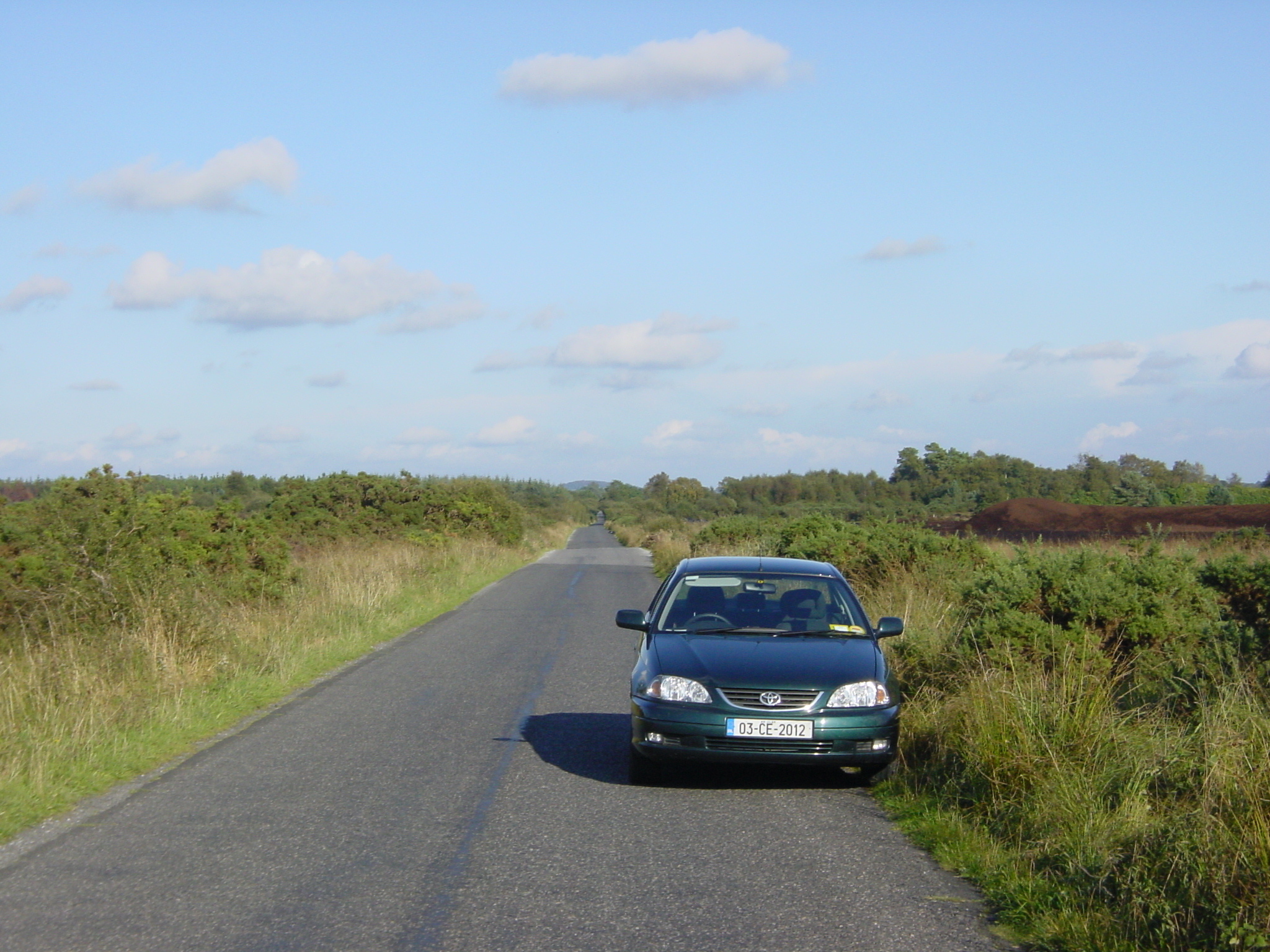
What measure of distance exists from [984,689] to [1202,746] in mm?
1771

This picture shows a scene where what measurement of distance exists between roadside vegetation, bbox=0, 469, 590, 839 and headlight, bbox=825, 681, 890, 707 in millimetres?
4858

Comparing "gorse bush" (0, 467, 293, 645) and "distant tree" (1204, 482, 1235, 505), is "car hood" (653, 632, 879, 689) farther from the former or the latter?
"distant tree" (1204, 482, 1235, 505)

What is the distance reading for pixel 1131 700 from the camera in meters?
8.23

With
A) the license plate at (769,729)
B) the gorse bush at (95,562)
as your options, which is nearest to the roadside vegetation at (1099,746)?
the license plate at (769,729)

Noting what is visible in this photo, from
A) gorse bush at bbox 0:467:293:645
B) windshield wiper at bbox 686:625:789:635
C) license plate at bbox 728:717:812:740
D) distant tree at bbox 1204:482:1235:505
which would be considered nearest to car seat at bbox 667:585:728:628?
windshield wiper at bbox 686:625:789:635

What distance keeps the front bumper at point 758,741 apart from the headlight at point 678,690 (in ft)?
0.23

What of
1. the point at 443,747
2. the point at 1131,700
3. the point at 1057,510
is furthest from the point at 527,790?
the point at 1057,510

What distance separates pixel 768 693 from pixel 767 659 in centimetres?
48

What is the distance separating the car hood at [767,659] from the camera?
7.09 m

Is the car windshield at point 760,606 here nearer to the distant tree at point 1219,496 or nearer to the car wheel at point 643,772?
the car wheel at point 643,772

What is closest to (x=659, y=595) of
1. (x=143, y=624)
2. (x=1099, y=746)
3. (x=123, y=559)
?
(x=1099, y=746)

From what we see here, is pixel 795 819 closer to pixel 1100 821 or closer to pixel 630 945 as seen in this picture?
pixel 1100 821

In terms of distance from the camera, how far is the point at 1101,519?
125 feet

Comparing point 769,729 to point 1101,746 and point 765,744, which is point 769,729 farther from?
point 1101,746
